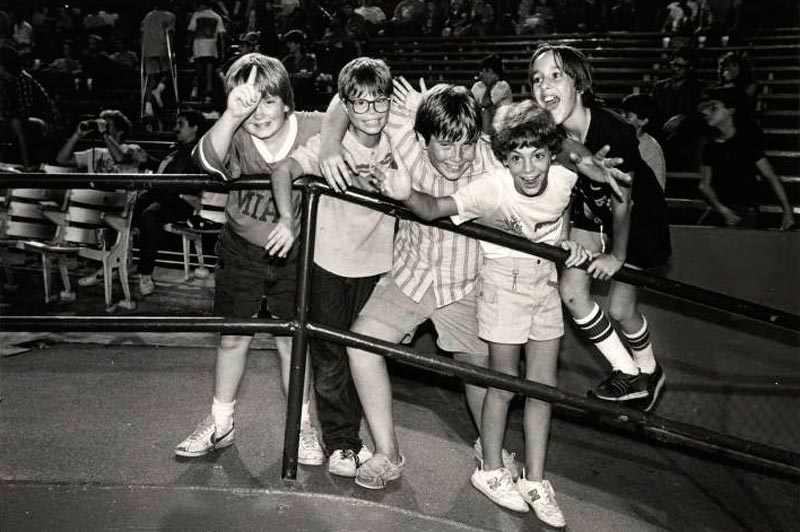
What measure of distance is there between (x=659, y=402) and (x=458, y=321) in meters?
2.36

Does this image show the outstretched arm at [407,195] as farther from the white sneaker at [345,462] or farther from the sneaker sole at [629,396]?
the sneaker sole at [629,396]

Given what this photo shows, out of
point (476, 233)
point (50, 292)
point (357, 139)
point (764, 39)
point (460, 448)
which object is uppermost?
point (764, 39)

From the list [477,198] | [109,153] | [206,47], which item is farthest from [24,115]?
[477,198]

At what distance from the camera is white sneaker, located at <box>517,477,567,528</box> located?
2.78 metres

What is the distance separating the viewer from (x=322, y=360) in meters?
3.04

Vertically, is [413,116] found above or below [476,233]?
above

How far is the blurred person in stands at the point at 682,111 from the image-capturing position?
24.1ft

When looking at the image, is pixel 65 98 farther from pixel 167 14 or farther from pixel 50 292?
pixel 50 292

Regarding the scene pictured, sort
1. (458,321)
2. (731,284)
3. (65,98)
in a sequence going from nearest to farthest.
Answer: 1. (458,321)
2. (731,284)
3. (65,98)

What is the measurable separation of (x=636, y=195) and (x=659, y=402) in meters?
1.91

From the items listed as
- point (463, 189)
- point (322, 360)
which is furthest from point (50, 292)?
point (463, 189)

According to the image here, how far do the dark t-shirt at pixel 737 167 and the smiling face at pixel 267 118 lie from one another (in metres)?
3.57

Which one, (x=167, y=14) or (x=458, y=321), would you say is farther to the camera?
(x=167, y=14)

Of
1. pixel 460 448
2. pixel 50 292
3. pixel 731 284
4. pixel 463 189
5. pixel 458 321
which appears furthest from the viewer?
pixel 50 292
